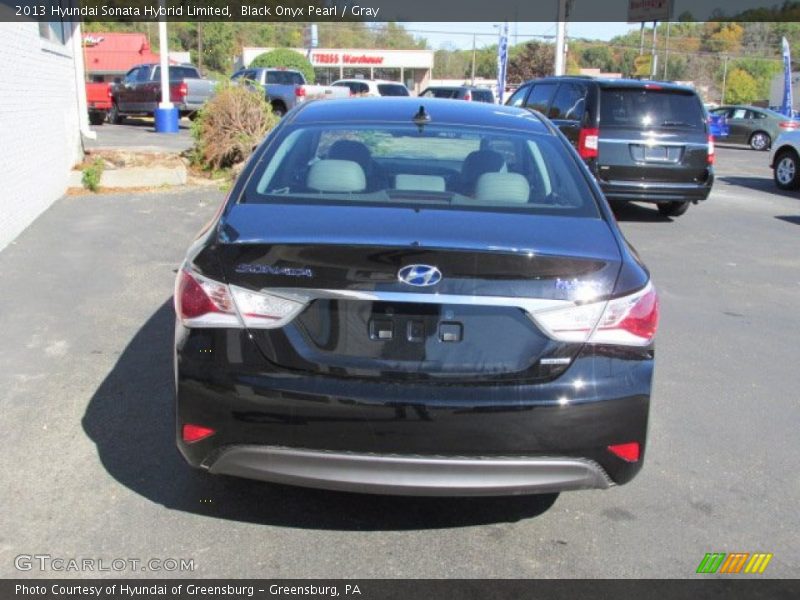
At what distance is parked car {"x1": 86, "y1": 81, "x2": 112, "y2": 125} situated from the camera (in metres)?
27.4

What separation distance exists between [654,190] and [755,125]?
21971mm

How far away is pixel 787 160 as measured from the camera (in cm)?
1577

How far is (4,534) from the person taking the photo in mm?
3299

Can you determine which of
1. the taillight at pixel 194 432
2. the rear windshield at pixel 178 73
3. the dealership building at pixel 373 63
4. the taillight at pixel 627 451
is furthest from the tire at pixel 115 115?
the dealership building at pixel 373 63

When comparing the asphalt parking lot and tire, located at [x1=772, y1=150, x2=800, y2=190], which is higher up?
tire, located at [x1=772, y1=150, x2=800, y2=190]

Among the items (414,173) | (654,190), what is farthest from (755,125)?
(414,173)

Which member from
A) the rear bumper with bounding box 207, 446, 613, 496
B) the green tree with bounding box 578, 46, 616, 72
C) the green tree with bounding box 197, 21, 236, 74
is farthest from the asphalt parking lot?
the green tree with bounding box 578, 46, 616, 72

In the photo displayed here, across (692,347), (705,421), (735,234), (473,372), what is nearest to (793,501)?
(705,421)

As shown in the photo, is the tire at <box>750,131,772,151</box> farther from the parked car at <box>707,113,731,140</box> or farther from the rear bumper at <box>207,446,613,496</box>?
the rear bumper at <box>207,446,613,496</box>

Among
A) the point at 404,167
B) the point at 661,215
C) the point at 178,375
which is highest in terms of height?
the point at 404,167

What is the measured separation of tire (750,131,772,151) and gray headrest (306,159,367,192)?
1162 inches

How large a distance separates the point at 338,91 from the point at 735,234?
1818 centimetres

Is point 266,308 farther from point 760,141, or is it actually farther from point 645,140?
point 760,141

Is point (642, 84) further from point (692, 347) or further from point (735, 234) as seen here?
point (692, 347)
